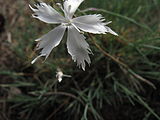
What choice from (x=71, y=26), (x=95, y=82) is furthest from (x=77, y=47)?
(x=95, y=82)

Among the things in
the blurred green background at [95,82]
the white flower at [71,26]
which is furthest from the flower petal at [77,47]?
the blurred green background at [95,82]

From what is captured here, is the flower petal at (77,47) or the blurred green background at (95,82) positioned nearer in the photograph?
the flower petal at (77,47)

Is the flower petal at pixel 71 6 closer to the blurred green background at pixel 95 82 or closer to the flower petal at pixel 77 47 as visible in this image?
the flower petal at pixel 77 47

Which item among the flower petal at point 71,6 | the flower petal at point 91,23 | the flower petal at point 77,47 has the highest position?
the flower petal at point 71,6

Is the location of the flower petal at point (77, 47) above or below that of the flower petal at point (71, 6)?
below

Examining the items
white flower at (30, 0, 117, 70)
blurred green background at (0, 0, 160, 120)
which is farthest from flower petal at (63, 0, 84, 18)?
blurred green background at (0, 0, 160, 120)

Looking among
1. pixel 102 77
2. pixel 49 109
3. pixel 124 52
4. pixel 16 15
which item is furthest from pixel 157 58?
pixel 16 15

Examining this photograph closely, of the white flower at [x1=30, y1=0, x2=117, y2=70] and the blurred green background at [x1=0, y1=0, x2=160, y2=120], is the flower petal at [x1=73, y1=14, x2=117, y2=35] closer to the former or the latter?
the white flower at [x1=30, y1=0, x2=117, y2=70]
